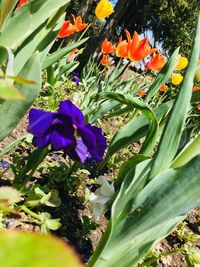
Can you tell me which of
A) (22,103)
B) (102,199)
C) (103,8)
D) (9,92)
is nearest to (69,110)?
(22,103)

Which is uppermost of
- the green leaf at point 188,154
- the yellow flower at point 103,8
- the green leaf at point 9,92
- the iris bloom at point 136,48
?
the yellow flower at point 103,8

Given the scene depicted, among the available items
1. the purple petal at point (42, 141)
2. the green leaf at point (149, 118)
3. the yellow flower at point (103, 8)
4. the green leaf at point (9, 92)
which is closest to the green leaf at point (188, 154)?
the green leaf at point (149, 118)

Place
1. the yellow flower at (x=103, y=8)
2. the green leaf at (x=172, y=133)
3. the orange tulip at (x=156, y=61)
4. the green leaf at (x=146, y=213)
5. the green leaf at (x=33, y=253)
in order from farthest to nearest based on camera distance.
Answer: the orange tulip at (x=156, y=61) → the yellow flower at (x=103, y=8) → the green leaf at (x=172, y=133) → the green leaf at (x=146, y=213) → the green leaf at (x=33, y=253)

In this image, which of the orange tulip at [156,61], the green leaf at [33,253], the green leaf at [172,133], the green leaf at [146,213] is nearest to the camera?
the green leaf at [33,253]

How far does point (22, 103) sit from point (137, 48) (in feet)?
5.59

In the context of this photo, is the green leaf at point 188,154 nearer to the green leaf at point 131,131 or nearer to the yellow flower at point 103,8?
the green leaf at point 131,131

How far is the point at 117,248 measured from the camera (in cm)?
99

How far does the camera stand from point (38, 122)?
3.75 ft

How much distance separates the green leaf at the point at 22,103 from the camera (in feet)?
3.12

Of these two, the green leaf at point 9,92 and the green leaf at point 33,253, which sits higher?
the green leaf at point 9,92

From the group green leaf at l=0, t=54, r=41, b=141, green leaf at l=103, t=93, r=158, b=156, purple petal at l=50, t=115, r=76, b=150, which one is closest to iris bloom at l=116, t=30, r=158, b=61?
green leaf at l=103, t=93, r=158, b=156

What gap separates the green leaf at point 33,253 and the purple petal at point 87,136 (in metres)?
1.12

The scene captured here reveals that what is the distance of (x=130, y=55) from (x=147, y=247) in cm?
184

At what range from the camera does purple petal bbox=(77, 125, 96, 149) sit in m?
1.22
